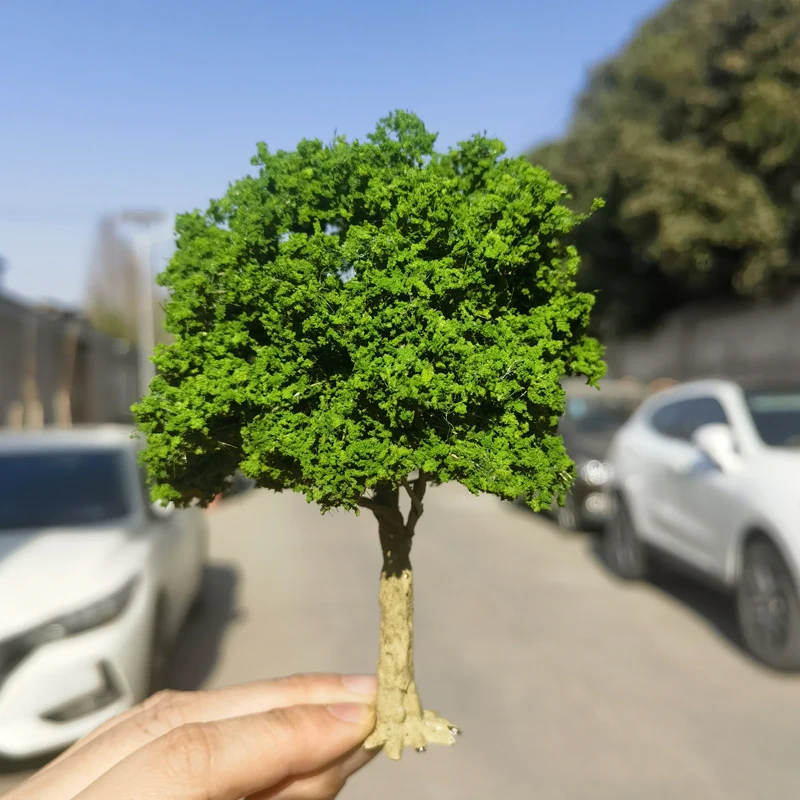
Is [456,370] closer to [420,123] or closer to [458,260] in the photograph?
[458,260]

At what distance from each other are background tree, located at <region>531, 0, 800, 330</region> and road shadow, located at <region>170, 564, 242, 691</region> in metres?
12.4

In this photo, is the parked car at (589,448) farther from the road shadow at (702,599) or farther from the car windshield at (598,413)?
the road shadow at (702,599)

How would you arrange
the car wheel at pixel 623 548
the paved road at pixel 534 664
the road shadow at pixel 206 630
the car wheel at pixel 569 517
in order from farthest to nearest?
the car wheel at pixel 569 517
the car wheel at pixel 623 548
the road shadow at pixel 206 630
the paved road at pixel 534 664

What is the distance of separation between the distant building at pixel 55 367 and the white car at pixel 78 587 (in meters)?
17.5

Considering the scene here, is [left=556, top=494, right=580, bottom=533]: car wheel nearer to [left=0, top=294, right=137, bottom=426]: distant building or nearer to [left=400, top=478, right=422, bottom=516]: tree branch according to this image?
[left=400, top=478, right=422, bottom=516]: tree branch

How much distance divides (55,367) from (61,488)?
2629cm

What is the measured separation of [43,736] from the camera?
390cm

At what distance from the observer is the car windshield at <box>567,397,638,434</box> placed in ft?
37.1

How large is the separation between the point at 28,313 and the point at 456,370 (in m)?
26.7

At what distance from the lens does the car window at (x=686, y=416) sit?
6.66m

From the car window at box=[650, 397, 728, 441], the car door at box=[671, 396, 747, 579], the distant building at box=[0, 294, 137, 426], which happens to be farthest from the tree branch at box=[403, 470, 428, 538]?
the distant building at box=[0, 294, 137, 426]

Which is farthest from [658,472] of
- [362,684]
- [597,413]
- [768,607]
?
[362,684]

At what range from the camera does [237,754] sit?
185cm

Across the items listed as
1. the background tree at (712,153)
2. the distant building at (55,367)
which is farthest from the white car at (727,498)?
the distant building at (55,367)
